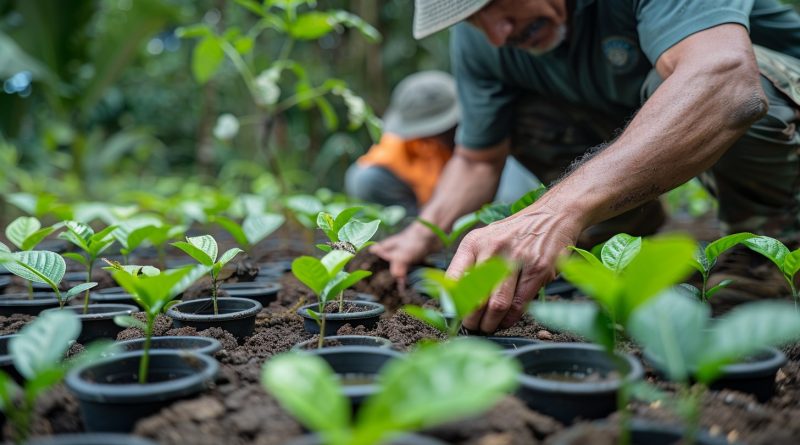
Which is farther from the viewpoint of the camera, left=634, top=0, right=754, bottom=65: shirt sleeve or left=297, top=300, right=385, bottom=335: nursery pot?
left=634, top=0, right=754, bottom=65: shirt sleeve

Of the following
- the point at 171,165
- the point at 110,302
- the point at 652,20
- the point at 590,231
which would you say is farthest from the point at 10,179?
the point at 171,165

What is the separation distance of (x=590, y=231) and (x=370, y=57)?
3856mm

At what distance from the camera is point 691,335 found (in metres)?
0.63

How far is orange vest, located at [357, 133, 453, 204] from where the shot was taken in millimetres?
4273

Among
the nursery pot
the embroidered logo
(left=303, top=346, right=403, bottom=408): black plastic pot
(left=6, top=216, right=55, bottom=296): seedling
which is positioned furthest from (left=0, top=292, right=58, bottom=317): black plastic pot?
the embroidered logo

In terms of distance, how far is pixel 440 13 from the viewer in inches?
68.5

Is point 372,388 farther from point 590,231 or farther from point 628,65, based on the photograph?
point 590,231

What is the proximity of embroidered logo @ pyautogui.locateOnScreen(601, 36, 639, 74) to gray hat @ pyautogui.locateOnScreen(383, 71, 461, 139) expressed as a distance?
1986 mm

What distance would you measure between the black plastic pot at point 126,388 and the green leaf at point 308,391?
29 cm

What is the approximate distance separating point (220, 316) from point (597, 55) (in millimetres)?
1434

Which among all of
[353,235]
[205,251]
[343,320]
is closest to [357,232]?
[353,235]

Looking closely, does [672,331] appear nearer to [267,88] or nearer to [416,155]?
[267,88]

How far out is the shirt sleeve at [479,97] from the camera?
89.5 inches

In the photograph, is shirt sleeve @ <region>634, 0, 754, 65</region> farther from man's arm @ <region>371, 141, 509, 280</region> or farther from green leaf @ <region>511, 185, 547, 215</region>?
man's arm @ <region>371, 141, 509, 280</region>
